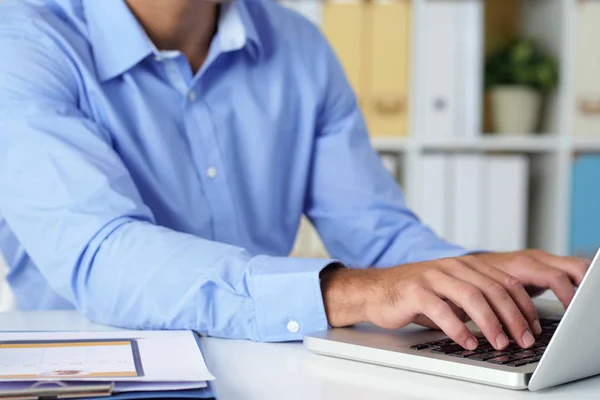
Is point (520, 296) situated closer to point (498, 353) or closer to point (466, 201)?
point (498, 353)

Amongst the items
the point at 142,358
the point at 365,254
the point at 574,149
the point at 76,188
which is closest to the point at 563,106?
the point at 574,149

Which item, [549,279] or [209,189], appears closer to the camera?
[549,279]

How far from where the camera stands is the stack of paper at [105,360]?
625mm

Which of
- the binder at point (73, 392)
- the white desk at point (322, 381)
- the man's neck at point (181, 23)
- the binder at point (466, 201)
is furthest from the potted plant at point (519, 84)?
the binder at point (73, 392)

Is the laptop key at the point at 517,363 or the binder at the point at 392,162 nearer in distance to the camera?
the laptop key at the point at 517,363

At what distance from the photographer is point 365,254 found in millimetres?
1346

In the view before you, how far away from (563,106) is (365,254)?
152cm

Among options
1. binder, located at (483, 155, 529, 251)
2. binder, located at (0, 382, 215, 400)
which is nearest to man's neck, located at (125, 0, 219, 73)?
binder, located at (0, 382, 215, 400)

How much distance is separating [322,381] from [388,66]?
191cm

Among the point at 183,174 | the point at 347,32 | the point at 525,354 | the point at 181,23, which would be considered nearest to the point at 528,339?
the point at 525,354

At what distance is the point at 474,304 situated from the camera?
771mm

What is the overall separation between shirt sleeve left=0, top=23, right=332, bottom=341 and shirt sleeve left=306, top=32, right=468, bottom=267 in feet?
1.31

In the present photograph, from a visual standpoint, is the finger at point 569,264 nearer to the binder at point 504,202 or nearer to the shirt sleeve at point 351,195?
the shirt sleeve at point 351,195

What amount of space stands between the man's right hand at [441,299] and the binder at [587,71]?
6.33ft
